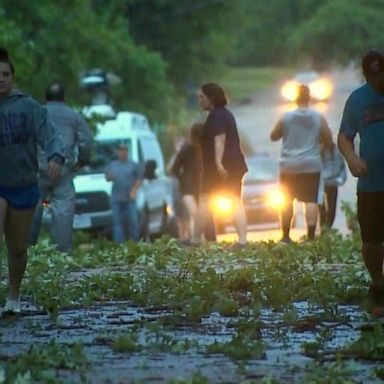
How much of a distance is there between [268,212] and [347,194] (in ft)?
44.3

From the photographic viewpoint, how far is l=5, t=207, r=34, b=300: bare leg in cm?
1038

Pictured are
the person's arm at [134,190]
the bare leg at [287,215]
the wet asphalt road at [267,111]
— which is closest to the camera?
the bare leg at [287,215]

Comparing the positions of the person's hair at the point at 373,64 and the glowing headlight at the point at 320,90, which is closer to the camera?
the person's hair at the point at 373,64

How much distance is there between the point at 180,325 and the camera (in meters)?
9.63

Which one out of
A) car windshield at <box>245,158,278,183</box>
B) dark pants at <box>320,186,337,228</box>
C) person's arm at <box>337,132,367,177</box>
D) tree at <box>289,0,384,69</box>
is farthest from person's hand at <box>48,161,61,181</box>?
tree at <box>289,0,384,69</box>

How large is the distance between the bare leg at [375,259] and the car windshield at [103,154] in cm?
1622

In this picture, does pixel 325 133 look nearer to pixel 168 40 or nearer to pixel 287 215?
pixel 287 215

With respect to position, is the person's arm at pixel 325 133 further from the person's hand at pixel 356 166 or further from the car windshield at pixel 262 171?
the car windshield at pixel 262 171

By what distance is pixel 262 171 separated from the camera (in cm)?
3244

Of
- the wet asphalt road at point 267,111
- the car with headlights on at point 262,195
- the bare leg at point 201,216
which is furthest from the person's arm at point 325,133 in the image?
the wet asphalt road at point 267,111

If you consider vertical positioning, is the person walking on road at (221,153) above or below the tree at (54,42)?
below

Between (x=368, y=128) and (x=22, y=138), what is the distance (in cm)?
212

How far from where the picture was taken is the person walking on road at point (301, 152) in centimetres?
1742

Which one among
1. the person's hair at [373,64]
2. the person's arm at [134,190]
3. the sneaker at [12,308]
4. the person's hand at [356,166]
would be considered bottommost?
the sneaker at [12,308]
